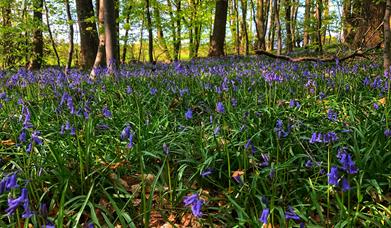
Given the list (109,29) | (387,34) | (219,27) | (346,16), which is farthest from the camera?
(219,27)

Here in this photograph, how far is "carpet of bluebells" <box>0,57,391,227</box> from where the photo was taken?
204 centimetres

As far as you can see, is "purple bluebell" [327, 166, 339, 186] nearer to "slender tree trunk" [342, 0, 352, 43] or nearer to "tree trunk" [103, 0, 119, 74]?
"tree trunk" [103, 0, 119, 74]

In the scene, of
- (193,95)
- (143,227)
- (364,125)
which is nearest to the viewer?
(143,227)

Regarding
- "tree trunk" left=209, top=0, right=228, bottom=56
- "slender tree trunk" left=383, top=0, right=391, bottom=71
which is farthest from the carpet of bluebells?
"tree trunk" left=209, top=0, right=228, bottom=56

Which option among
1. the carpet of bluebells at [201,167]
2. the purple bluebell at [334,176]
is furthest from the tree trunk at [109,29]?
the purple bluebell at [334,176]

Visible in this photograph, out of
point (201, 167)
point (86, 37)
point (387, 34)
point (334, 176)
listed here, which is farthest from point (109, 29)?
point (334, 176)

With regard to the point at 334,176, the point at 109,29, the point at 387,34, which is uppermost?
the point at 109,29

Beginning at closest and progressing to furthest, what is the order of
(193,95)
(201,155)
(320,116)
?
(201,155) → (320,116) → (193,95)

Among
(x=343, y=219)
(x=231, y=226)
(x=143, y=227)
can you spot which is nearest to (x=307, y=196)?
(x=343, y=219)

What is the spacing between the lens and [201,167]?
8.70 feet

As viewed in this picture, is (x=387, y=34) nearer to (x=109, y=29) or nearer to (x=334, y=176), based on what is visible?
(x=334, y=176)

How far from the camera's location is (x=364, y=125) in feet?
10.5

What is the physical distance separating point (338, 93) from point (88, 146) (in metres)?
3.18

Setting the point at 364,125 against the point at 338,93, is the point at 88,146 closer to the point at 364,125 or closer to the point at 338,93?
the point at 364,125
